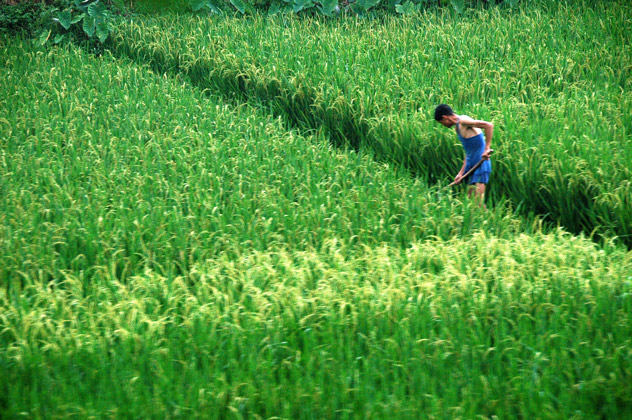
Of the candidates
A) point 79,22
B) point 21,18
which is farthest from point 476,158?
point 21,18

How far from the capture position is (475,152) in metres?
4.85

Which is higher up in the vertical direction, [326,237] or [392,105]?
[392,105]

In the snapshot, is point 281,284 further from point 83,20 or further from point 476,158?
point 83,20

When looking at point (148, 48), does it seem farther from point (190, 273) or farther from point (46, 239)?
point (190, 273)

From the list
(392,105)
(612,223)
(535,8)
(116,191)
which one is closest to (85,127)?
(116,191)

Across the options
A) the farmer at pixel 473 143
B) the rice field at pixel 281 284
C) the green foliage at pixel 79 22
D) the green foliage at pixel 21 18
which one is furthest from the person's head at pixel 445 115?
the green foliage at pixel 21 18

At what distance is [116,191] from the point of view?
482 centimetres

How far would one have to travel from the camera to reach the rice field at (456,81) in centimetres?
488

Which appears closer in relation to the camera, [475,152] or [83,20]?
[475,152]

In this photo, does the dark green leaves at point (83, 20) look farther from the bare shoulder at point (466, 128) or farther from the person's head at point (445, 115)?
the bare shoulder at point (466, 128)

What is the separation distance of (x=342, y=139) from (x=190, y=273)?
2897 millimetres

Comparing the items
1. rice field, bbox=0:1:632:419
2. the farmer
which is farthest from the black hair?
rice field, bbox=0:1:632:419

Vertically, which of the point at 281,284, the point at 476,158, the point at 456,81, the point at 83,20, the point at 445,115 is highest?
the point at 83,20

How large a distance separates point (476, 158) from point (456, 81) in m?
2.10
